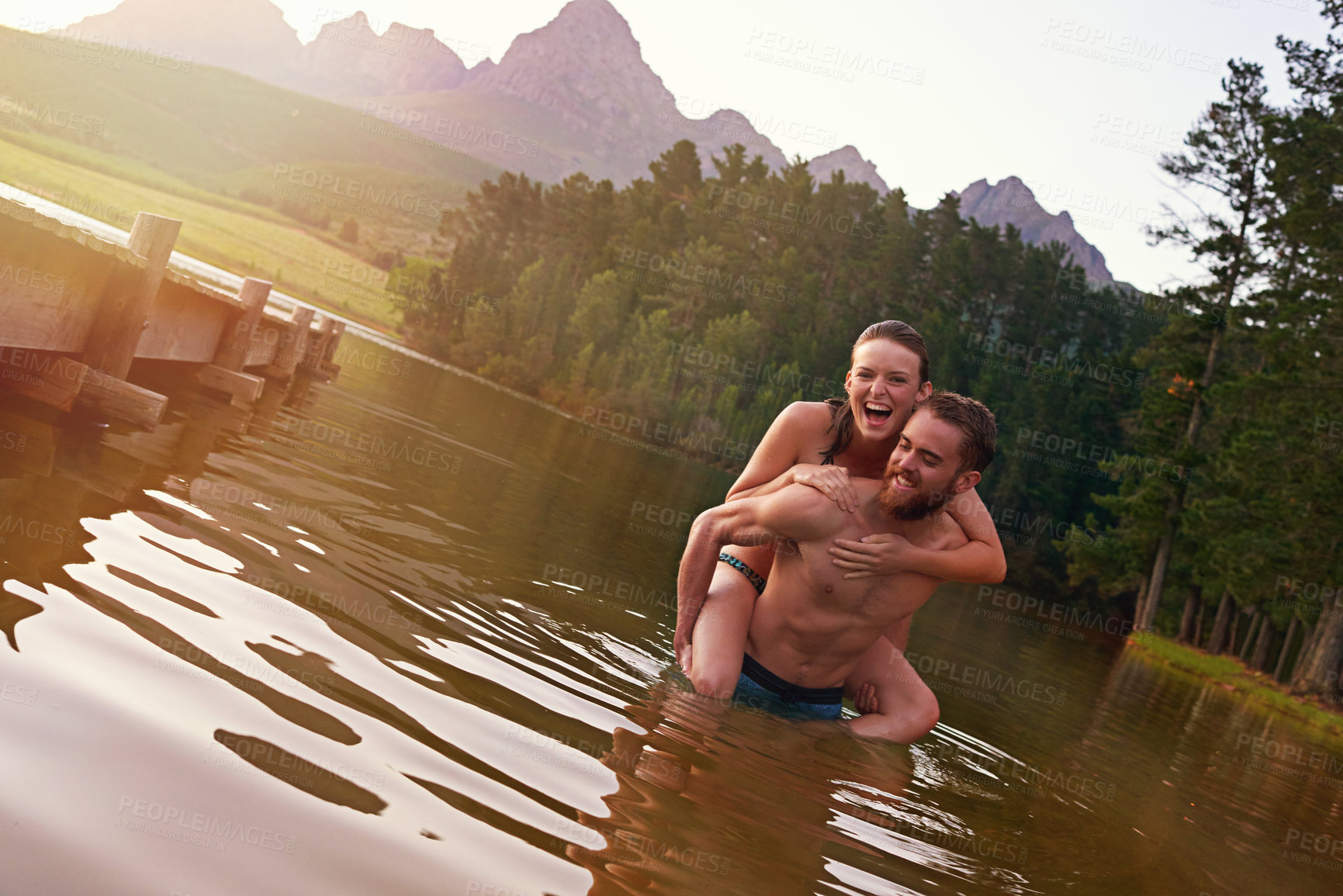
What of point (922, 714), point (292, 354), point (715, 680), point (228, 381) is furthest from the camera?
point (292, 354)

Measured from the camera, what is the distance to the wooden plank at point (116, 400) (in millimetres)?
7055

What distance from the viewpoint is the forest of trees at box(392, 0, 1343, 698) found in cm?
2489

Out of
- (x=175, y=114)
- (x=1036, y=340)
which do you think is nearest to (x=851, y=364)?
(x=1036, y=340)

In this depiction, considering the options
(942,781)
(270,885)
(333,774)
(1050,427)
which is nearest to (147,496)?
(333,774)

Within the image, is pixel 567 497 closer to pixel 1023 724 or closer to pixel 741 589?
pixel 1023 724

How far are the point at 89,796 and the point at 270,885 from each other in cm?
50

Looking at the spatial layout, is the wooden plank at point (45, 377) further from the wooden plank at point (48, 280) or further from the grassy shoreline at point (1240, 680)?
the grassy shoreline at point (1240, 680)

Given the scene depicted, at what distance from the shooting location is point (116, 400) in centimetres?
708

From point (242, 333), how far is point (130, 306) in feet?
10.8

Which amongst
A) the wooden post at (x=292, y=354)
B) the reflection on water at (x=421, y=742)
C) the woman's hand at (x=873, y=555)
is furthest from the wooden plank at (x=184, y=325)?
the woman's hand at (x=873, y=555)

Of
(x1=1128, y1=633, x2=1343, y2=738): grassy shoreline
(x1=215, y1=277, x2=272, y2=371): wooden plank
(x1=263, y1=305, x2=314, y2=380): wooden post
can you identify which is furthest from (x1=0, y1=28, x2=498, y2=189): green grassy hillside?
(x1=1128, y1=633, x2=1343, y2=738): grassy shoreline

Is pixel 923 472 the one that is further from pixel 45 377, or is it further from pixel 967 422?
pixel 45 377

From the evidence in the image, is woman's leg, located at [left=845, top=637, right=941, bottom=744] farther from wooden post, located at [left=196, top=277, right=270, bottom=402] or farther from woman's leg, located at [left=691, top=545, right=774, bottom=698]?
wooden post, located at [left=196, top=277, right=270, bottom=402]

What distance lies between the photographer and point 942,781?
5.43m
